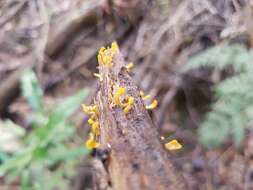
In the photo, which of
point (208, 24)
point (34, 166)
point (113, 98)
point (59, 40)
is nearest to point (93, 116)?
point (113, 98)

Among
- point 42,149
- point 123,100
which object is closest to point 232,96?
point 42,149

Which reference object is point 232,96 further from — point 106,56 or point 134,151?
point 134,151

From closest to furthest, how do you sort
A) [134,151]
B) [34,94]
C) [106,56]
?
[134,151], [106,56], [34,94]

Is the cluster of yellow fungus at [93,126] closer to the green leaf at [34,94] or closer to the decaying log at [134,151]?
the decaying log at [134,151]

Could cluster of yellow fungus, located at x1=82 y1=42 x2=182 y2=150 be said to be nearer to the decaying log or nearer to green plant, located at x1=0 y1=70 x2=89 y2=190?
the decaying log

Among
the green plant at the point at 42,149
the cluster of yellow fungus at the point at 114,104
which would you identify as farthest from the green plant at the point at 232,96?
the cluster of yellow fungus at the point at 114,104

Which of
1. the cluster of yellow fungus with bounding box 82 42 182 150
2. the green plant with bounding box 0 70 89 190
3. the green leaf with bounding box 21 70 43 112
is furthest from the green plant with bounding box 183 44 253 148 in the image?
the cluster of yellow fungus with bounding box 82 42 182 150
